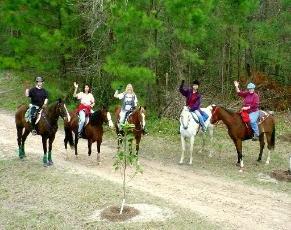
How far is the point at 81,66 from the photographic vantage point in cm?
2141

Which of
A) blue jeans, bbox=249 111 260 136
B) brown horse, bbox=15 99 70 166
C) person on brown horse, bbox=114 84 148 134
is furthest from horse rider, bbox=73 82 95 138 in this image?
blue jeans, bbox=249 111 260 136

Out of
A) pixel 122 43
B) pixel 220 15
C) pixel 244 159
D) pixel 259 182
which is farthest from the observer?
pixel 220 15

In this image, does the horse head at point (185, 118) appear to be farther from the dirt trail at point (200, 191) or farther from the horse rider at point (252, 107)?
the horse rider at point (252, 107)

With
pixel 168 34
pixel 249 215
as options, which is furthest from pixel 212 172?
pixel 168 34

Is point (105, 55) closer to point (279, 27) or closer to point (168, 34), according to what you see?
point (168, 34)

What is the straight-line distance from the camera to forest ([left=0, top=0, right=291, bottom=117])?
1861 centimetres

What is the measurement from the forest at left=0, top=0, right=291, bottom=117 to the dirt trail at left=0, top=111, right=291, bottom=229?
426 cm

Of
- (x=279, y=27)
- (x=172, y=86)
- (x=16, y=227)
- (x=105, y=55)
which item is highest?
(x=279, y=27)

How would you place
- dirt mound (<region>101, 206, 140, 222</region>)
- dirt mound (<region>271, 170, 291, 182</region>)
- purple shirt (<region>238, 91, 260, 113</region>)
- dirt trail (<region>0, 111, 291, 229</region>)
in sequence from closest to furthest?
dirt mound (<region>101, 206, 140, 222</region>) < dirt trail (<region>0, 111, 291, 229</region>) < dirt mound (<region>271, 170, 291, 182</region>) < purple shirt (<region>238, 91, 260, 113</region>)

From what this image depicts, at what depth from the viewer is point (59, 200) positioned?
11.8 meters

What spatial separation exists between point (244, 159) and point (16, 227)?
27.2 ft

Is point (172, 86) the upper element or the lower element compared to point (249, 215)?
upper

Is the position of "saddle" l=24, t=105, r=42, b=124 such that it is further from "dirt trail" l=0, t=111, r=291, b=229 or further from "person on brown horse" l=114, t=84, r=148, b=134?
"person on brown horse" l=114, t=84, r=148, b=134

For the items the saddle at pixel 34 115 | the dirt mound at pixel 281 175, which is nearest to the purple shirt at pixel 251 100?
the dirt mound at pixel 281 175
